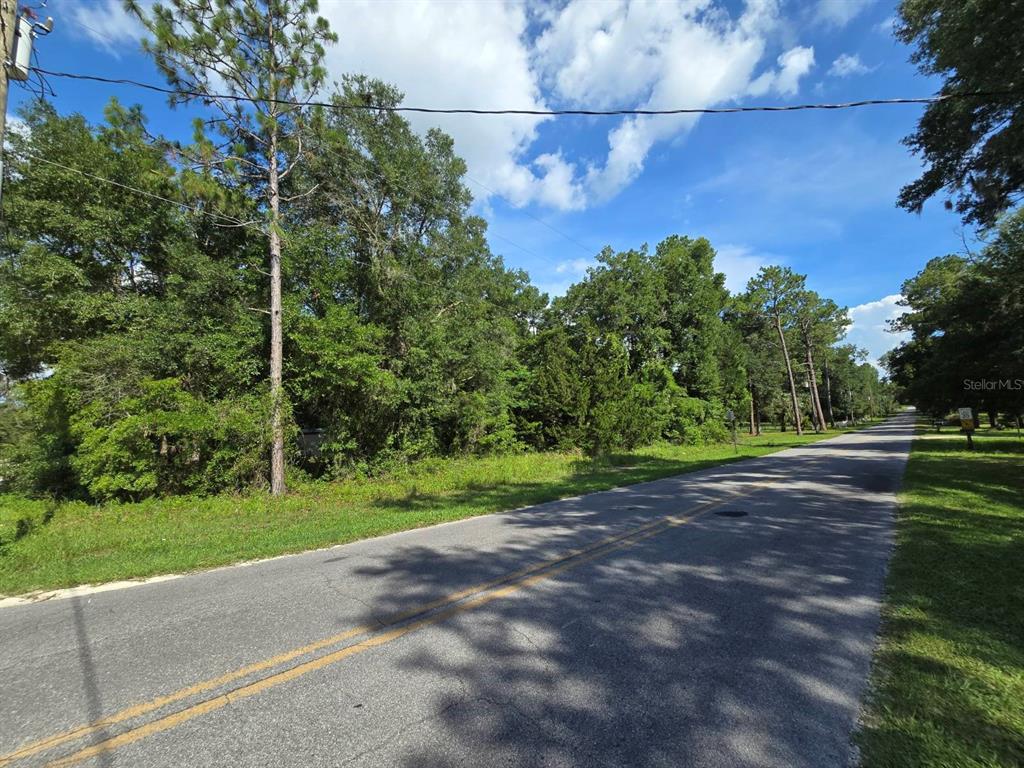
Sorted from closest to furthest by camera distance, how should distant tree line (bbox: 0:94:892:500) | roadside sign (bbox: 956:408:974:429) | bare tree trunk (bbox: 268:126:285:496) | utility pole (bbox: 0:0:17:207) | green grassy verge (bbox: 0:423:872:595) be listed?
utility pole (bbox: 0:0:17:207) → green grassy verge (bbox: 0:423:872:595) → distant tree line (bbox: 0:94:892:500) → bare tree trunk (bbox: 268:126:285:496) → roadside sign (bbox: 956:408:974:429)

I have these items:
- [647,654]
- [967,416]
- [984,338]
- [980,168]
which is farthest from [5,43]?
[967,416]

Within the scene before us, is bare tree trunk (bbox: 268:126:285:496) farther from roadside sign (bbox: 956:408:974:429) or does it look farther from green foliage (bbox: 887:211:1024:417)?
roadside sign (bbox: 956:408:974:429)

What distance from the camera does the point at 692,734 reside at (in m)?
2.40

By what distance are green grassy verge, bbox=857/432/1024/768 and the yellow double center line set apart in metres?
2.84

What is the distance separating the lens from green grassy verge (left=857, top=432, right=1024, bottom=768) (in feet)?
7.52

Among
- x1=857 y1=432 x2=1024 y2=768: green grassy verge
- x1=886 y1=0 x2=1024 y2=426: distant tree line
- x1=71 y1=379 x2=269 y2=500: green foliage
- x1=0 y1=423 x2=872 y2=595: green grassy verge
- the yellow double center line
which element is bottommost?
x1=857 y1=432 x2=1024 y2=768: green grassy verge

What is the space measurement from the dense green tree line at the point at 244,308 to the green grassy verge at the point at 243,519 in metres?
1.46

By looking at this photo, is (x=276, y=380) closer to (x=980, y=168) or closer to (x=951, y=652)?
(x=951, y=652)

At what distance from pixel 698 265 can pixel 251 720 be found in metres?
39.3

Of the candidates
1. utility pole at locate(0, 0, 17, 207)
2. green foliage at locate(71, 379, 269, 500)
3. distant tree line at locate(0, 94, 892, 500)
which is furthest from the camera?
distant tree line at locate(0, 94, 892, 500)

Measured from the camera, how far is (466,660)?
317 centimetres

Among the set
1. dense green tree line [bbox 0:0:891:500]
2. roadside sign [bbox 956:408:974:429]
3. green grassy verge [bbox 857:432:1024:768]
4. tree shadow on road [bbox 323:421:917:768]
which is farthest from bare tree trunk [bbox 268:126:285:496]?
roadside sign [bbox 956:408:974:429]

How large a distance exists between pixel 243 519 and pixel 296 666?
7595 millimetres

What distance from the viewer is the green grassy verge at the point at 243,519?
6113mm
